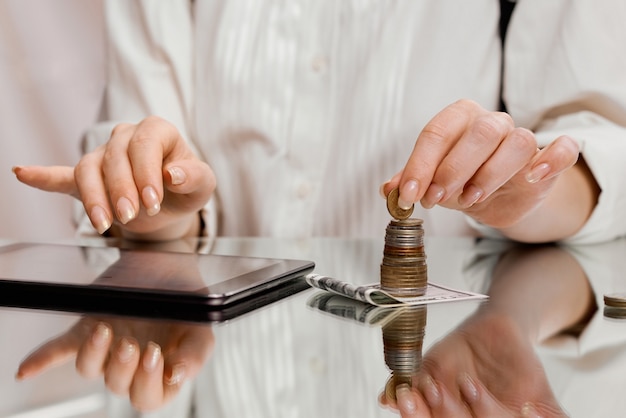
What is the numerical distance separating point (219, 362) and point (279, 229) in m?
0.86

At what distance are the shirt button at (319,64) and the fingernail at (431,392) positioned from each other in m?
0.95

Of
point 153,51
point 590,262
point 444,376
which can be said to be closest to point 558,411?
point 444,376

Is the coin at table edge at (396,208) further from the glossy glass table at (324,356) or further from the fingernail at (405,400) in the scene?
the fingernail at (405,400)

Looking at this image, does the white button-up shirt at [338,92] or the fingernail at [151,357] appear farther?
the white button-up shirt at [338,92]

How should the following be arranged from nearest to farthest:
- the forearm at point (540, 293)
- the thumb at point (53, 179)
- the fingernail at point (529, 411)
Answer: the fingernail at point (529, 411) → the forearm at point (540, 293) → the thumb at point (53, 179)

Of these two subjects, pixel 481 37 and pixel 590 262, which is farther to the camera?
pixel 481 37

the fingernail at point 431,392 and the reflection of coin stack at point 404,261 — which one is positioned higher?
the fingernail at point 431,392

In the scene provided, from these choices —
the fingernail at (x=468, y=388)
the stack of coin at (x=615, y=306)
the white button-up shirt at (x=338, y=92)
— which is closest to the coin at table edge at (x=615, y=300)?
the stack of coin at (x=615, y=306)

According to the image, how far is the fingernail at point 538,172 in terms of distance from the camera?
2.35ft

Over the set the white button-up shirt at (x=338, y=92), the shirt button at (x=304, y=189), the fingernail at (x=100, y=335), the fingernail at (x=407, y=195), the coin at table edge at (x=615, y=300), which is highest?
the fingernail at (x=407, y=195)

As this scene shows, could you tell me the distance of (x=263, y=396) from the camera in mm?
420

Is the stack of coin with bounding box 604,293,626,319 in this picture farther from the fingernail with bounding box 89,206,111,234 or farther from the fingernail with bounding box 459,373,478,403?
the fingernail with bounding box 89,206,111,234

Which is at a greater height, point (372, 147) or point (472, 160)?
point (472, 160)

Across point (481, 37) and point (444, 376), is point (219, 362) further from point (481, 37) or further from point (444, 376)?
point (481, 37)
